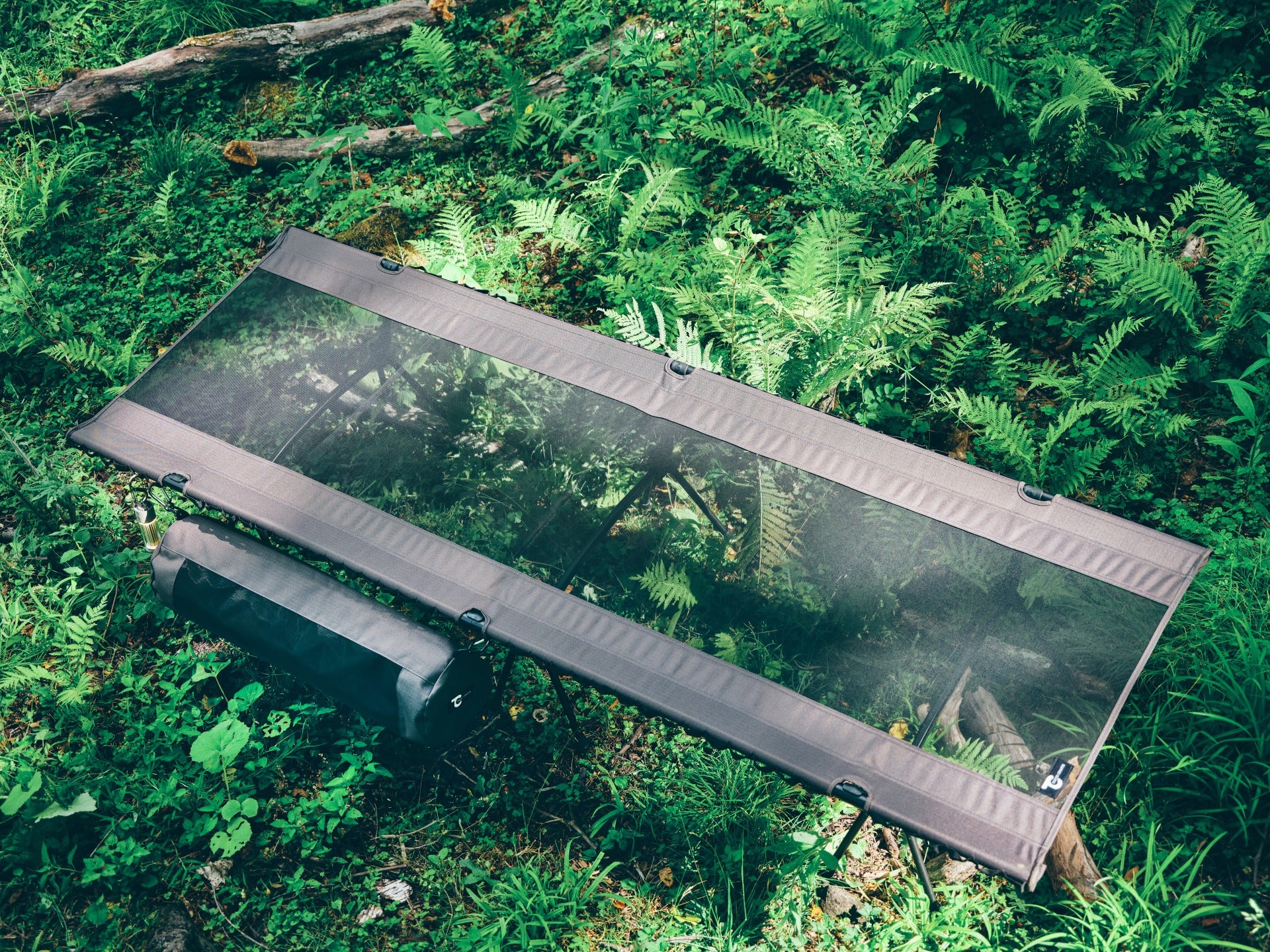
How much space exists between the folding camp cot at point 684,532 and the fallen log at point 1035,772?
0.03 feet

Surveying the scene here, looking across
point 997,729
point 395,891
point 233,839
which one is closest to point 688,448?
point 997,729

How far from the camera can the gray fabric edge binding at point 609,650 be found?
227 cm

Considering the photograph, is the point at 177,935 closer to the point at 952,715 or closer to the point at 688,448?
the point at 688,448

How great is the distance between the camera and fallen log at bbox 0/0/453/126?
495cm

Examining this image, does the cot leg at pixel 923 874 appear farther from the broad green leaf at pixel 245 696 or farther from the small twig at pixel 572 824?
the broad green leaf at pixel 245 696

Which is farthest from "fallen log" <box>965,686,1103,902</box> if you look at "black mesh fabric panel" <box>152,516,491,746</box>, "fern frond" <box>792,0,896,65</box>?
"fern frond" <box>792,0,896,65</box>

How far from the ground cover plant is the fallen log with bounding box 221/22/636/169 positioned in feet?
0.11

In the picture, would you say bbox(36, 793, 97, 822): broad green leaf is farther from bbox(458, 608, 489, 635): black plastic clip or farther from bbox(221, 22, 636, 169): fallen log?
bbox(221, 22, 636, 169): fallen log

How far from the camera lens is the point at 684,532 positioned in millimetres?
2873

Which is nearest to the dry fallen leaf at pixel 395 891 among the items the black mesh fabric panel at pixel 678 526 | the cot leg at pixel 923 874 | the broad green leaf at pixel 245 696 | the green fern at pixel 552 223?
the broad green leaf at pixel 245 696

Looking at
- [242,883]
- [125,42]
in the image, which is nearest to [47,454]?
[242,883]

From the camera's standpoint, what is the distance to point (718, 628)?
8.64ft

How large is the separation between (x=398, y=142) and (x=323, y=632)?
3075 mm

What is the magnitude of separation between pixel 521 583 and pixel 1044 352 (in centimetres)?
247
